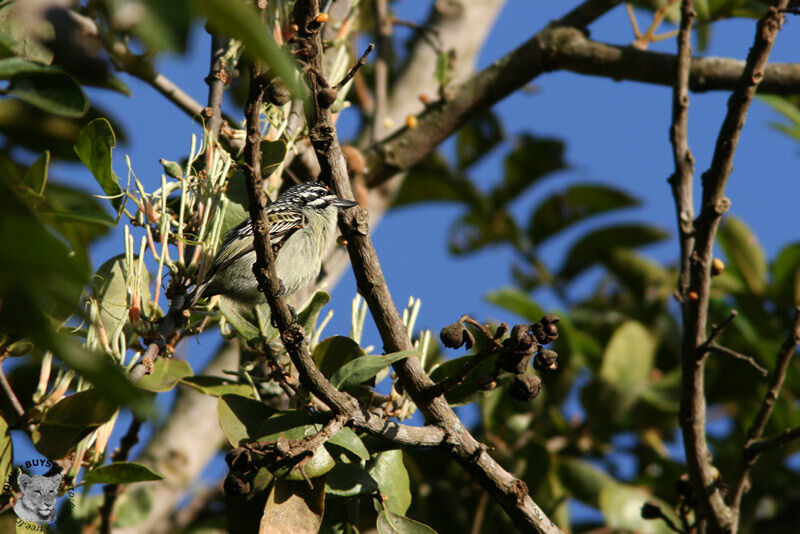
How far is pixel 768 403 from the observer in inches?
98.6

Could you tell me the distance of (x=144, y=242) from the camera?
2.20 m

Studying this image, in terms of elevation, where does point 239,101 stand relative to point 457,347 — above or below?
above

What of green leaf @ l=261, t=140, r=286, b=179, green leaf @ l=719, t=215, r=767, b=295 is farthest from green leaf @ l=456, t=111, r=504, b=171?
green leaf @ l=261, t=140, r=286, b=179

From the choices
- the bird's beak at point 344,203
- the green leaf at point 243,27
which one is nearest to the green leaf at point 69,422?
the bird's beak at point 344,203

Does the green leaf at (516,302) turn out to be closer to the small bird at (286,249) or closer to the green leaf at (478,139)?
the small bird at (286,249)

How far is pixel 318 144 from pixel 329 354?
632mm

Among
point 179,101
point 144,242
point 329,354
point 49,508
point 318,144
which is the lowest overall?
point 49,508

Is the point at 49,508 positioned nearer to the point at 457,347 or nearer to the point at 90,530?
the point at 457,347

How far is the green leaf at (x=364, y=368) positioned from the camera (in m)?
1.81

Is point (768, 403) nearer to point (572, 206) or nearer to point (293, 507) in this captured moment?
point (293, 507)

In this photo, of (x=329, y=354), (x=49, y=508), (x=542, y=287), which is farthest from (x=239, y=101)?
(x=49, y=508)

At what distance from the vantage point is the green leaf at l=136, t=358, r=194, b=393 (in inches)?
83.2

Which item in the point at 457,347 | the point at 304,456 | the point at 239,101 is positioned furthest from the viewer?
the point at 239,101

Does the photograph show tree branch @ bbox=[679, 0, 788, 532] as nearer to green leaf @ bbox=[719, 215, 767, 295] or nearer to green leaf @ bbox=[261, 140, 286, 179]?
green leaf @ bbox=[261, 140, 286, 179]
